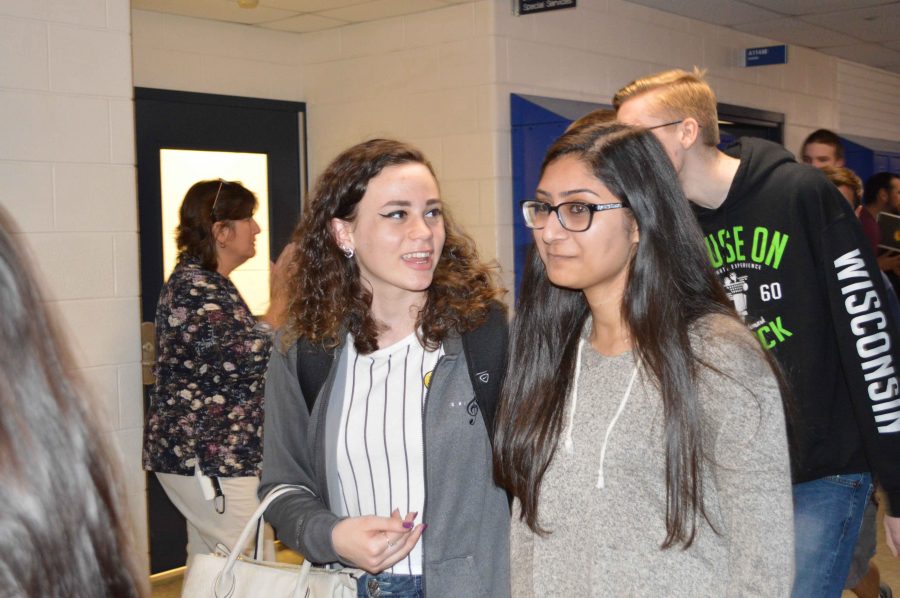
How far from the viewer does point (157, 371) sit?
347 cm

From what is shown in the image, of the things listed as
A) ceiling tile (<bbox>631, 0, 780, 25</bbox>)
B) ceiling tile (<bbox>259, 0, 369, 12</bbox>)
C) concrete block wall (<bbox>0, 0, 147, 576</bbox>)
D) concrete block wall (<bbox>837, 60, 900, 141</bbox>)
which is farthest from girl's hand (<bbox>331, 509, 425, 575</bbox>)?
concrete block wall (<bbox>837, 60, 900, 141</bbox>)

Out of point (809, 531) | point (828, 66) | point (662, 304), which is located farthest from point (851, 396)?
point (828, 66)

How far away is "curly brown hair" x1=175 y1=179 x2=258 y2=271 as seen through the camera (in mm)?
3541

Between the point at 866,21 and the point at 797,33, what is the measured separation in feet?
1.44

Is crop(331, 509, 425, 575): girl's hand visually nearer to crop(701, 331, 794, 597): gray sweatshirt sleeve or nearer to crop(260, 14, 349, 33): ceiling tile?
crop(701, 331, 794, 597): gray sweatshirt sleeve

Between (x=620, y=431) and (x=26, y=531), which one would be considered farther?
(x=620, y=431)

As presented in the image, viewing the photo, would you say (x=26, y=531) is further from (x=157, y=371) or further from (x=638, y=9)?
(x=638, y=9)

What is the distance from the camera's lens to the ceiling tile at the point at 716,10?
535 cm

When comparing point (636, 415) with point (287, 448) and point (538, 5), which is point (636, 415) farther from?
point (538, 5)

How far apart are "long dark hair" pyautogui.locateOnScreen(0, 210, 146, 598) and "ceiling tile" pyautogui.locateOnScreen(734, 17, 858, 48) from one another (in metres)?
5.83

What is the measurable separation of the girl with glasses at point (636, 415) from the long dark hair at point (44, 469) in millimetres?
904

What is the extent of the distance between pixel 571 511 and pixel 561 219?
19.4 inches

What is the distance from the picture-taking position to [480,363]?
1.85 metres

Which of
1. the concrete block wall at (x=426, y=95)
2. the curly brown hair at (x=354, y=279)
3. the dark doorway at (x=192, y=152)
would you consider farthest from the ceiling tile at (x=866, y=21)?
the curly brown hair at (x=354, y=279)
